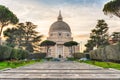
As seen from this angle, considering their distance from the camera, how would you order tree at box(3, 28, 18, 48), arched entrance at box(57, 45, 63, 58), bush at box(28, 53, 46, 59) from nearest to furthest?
tree at box(3, 28, 18, 48), bush at box(28, 53, 46, 59), arched entrance at box(57, 45, 63, 58)

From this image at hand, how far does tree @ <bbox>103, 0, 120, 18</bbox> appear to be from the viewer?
4684cm

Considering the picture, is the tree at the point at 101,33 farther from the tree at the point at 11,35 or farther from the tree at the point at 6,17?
the tree at the point at 6,17

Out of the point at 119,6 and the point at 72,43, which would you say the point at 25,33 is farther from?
the point at 119,6

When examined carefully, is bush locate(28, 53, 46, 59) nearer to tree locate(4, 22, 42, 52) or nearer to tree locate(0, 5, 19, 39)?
tree locate(4, 22, 42, 52)

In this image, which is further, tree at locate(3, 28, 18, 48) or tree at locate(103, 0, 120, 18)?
tree at locate(3, 28, 18, 48)

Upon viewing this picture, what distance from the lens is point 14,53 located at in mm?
66562

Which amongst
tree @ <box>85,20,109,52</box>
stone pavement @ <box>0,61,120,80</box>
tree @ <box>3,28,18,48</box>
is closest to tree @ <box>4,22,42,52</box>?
tree @ <box>3,28,18,48</box>

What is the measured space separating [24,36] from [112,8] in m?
54.3

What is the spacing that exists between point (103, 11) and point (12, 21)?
19.8 metres

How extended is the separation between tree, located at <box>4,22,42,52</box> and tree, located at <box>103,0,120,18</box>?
42958mm

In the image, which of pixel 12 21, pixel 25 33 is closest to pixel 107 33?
pixel 25 33

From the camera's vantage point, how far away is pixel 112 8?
48.1m

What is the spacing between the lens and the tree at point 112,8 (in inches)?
1844

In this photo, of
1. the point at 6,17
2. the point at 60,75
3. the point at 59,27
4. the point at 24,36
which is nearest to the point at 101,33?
the point at 24,36
